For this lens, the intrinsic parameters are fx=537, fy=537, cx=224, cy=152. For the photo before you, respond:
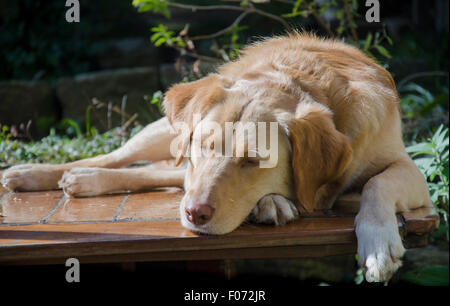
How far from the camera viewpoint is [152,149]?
3.67 m

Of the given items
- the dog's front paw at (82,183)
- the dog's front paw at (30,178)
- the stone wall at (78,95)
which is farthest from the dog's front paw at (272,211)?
the stone wall at (78,95)

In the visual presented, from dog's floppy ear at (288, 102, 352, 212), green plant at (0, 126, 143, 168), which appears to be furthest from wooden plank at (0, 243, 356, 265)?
green plant at (0, 126, 143, 168)

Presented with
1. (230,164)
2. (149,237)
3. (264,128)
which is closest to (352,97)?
(264,128)

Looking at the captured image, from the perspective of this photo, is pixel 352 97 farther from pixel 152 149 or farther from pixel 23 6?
pixel 23 6

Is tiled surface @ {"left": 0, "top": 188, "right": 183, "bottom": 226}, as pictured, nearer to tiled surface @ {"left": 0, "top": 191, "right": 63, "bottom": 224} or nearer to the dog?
tiled surface @ {"left": 0, "top": 191, "right": 63, "bottom": 224}

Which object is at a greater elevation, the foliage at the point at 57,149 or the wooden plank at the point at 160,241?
the foliage at the point at 57,149

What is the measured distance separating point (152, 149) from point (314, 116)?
1.56 meters

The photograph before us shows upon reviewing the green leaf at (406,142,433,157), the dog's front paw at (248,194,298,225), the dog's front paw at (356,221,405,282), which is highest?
the green leaf at (406,142,433,157)

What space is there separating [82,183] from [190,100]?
844mm

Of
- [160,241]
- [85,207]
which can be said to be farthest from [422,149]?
[85,207]

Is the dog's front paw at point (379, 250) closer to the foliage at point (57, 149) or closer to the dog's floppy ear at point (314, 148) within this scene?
the dog's floppy ear at point (314, 148)

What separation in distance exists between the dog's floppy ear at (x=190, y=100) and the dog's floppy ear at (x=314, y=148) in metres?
0.43

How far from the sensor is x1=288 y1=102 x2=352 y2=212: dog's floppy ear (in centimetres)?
239

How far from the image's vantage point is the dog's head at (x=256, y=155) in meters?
2.30
